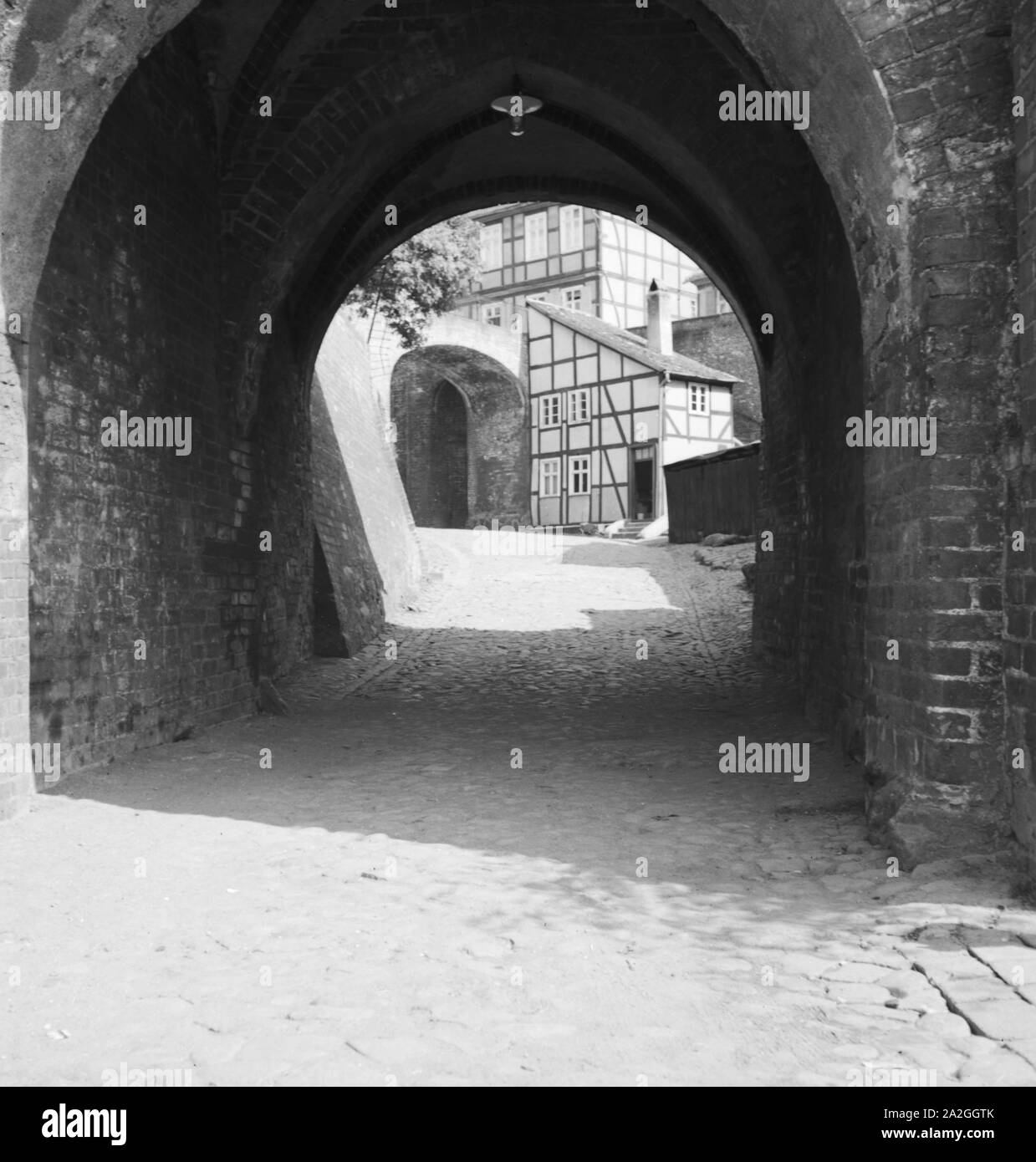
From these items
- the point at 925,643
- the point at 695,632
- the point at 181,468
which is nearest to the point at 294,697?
the point at 181,468

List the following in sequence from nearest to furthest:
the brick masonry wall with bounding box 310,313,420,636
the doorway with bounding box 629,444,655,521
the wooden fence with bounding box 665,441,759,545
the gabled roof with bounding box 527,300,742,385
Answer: the brick masonry wall with bounding box 310,313,420,636 < the wooden fence with bounding box 665,441,759,545 < the doorway with bounding box 629,444,655,521 < the gabled roof with bounding box 527,300,742,385

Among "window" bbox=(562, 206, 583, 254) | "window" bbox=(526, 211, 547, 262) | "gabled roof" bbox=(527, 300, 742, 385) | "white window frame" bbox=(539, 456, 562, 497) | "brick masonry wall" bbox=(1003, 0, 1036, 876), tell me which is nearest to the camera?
"brick masonry wall" bbox=(1003, 0, 1036, 876)

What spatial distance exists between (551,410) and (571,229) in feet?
31.1

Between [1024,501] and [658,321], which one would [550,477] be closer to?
[658,321]

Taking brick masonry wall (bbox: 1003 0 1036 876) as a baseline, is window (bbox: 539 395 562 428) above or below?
above

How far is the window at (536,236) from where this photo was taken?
42.3m

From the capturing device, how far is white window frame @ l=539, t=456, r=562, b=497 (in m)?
36.2

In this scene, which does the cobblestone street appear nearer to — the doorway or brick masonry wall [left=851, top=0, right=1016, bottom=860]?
brick masonry wall [left=851, top=0, right=1016, bottom=860]

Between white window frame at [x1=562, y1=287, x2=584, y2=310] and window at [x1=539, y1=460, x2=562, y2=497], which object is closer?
window at [x1=539, y1=460, x2=562, y2=497]

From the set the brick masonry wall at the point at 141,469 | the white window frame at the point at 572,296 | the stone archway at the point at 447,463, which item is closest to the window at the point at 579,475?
the stone archway at the point at 447,463

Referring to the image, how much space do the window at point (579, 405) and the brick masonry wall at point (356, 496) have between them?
1456 centimetres

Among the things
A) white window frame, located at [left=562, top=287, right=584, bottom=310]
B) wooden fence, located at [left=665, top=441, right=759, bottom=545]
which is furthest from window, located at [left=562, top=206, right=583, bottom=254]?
wooden fence, located at [left=665, top=441, right=759, bottom=545]

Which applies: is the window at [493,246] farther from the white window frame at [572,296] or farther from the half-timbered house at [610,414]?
the half-timbered house at [610,414]

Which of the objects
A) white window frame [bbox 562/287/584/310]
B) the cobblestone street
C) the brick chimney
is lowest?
the cobblestone street
